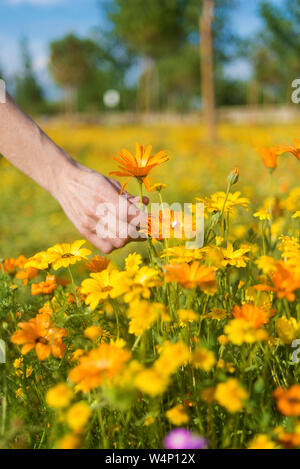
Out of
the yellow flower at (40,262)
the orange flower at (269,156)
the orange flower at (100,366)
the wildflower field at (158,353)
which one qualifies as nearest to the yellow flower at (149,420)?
the wildflower field at (158,353)

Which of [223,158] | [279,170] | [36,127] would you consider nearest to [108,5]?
[223,158]

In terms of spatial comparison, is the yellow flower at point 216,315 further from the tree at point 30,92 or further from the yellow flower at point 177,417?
the tree at point 30,92

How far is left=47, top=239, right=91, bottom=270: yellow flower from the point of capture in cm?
79

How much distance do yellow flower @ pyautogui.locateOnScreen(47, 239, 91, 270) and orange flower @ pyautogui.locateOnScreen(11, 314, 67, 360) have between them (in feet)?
0.36

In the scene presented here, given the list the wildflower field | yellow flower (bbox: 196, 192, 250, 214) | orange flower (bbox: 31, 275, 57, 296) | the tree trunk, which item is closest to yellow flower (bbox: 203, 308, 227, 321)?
the wildflower field

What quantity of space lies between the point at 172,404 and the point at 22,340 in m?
0.28

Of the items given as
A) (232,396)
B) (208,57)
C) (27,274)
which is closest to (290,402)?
(232,396)

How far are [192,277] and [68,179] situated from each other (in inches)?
16.1

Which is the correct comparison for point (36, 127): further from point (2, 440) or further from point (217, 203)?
point (2, 440)

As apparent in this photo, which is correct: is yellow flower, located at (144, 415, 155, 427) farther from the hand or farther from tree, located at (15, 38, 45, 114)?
tree, located at (15, 38, 45, 114)

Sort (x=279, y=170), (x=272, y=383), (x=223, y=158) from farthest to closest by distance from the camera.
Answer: (x=223, y=158) < (x=279, y=170) < (x=272, y=383)

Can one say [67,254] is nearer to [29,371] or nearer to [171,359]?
[29,371]

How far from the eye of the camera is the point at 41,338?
0.71 m
